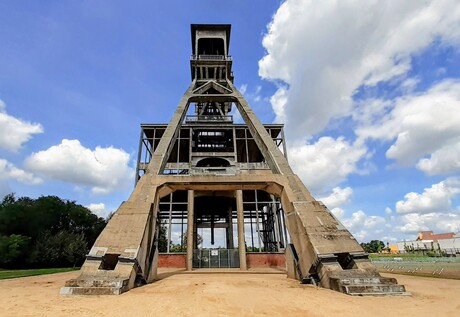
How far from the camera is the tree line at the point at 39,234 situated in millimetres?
28125

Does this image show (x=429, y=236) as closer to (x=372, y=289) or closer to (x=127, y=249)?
(x=372, y=289)

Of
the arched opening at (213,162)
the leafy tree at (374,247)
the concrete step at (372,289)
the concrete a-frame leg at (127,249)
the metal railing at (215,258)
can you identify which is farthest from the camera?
the leafy tree at (374,247)

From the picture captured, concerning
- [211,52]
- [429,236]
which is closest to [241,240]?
[211,52]

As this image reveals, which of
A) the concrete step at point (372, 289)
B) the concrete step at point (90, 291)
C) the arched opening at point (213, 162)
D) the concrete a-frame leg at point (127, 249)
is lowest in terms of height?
the concrete step at point (372, 289)

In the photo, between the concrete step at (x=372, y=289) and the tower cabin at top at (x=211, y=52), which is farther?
the tower cabin at top at (x=211, y=52)

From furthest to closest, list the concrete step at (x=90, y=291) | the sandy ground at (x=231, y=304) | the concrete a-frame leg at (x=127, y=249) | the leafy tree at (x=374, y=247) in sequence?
the leafy tree at (x=374, y=247), the concrete a-frame leg at (x=127, y=249), the concrete step at (x=90, y=291), the sandy ground at (x=231, y=304)

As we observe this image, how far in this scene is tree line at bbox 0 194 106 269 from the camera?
28125 mm

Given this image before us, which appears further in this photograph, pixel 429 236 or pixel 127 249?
pixel 429 236

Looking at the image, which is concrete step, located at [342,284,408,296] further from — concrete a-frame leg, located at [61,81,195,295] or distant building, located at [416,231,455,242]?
distant building, located at [416,231,455,242]

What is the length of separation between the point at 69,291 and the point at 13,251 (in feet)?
89.8

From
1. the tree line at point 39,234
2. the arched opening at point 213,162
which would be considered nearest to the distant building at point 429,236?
the arched opening at point 213,162

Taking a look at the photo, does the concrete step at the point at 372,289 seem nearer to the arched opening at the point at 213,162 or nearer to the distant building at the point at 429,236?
the arched opening at the point at 213,162

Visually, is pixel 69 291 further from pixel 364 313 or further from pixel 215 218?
pixel 215 218

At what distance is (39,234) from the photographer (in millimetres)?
32500
